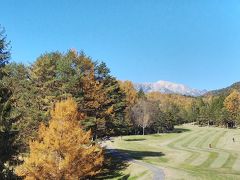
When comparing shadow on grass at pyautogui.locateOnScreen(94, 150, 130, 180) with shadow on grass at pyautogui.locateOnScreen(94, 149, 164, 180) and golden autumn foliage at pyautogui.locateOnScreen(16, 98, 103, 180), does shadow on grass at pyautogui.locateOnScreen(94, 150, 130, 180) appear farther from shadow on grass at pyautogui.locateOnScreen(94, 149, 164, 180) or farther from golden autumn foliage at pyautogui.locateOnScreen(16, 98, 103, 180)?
golden autumn foliage at pyautogui.locateOnScreen(16, 98, 103, 180)

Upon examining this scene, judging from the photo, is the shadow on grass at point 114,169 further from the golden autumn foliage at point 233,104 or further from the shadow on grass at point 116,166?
the golden autumn foliage at point 233,104

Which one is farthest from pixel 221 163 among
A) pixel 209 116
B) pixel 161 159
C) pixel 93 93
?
pixel 209 116

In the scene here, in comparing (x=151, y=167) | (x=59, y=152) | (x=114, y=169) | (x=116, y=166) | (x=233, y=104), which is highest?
(x=233, y=104)

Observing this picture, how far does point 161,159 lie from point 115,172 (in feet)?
39.4

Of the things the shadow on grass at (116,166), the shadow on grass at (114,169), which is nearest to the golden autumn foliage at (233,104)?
the shadow on grass at (116,166)

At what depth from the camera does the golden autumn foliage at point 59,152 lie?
4266 centimetres

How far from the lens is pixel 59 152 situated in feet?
144

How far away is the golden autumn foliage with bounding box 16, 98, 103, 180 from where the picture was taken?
42656mm

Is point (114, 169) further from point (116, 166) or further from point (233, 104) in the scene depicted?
point (233, 104)

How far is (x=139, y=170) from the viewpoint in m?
53.8

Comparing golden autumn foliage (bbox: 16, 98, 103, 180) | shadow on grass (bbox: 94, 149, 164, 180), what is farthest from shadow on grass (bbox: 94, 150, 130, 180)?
golden autumn foliage (bbox: 16, 98, 103, 180)

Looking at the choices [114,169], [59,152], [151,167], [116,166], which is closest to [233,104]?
[116,166]

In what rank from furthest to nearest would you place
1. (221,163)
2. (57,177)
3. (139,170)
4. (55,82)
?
(221,163), (55,82), (139,170), (57,177)

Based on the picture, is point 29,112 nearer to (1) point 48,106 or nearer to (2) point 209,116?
(1) point 48,106
